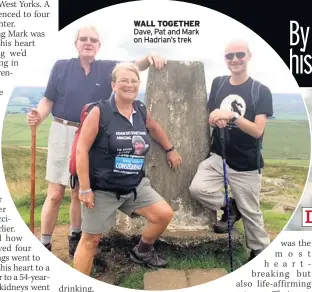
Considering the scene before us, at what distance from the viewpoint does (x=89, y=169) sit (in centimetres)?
485

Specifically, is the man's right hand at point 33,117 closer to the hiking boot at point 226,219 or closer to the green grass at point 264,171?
→ the green grass at point 264,171

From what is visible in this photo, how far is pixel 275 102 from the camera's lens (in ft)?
16.6

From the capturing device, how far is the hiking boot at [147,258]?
5.14m

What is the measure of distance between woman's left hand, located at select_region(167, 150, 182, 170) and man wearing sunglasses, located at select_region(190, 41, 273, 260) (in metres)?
0.19

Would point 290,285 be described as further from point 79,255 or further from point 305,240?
point 79,255

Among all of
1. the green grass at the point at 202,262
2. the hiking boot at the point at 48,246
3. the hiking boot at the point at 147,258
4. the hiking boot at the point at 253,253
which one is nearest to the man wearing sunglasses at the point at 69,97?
the hiking boot at the point at 48,246

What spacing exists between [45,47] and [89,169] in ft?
3.68

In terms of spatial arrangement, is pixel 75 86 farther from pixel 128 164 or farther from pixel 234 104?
pixel 234 104

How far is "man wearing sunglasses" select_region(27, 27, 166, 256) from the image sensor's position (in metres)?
4.96

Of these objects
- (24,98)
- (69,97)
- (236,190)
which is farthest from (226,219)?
(24,98)

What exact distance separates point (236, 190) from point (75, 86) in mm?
1644

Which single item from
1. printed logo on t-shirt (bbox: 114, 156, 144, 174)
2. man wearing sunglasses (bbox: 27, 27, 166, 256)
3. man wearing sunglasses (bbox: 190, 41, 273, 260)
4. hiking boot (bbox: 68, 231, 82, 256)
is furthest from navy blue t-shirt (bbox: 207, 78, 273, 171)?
hiking boot (bbox: 68, 231, 82, 256)

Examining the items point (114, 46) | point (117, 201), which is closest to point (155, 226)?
point (117, 201)

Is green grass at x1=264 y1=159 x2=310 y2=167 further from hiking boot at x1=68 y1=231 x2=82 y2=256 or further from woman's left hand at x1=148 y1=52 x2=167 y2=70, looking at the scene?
hiking boot at x1=68 y1=231 x2=82 y2=256
